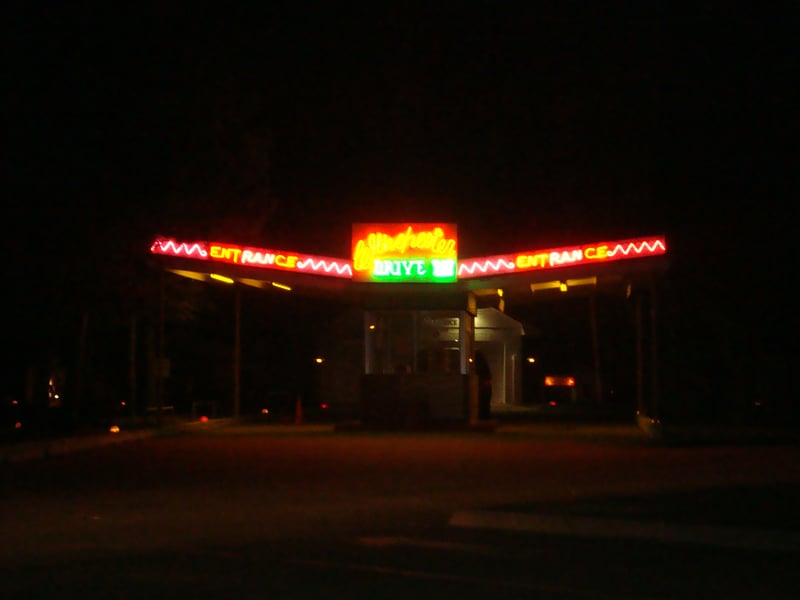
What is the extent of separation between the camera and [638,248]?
30625 millimetres

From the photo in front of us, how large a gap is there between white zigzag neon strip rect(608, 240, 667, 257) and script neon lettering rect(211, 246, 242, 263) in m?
10.2

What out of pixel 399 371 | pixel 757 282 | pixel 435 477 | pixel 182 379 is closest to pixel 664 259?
pixel 757 282

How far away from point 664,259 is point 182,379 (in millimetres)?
24928

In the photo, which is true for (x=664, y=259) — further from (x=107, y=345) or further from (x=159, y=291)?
(x=107, y=345)

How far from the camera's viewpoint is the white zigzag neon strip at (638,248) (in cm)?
3045

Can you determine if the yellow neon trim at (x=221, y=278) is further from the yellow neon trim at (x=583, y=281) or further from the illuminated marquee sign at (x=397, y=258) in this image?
the yellow neon trim at (x=583, y=281)

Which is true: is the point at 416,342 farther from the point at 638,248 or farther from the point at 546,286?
the point at 638,248

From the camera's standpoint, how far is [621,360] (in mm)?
64562

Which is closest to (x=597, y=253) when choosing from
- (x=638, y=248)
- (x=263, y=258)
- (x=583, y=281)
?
(x=638, y=248)

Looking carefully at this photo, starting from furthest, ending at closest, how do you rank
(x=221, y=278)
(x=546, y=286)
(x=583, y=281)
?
1. (x=546, y=286)
2. (x=221, y=278)
3. (x=583, y=281)

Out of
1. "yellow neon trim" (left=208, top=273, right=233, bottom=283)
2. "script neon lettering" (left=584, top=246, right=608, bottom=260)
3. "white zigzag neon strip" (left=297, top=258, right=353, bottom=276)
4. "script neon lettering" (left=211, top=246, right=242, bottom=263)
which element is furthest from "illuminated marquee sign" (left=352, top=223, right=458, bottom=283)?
"yellow neon trim" (left=208, top=273, right=233, bottom=283)

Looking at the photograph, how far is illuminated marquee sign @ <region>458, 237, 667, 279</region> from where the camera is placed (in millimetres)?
30578

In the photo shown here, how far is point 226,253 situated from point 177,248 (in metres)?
1.62

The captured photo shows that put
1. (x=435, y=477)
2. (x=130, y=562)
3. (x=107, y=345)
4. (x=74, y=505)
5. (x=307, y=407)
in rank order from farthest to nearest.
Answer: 1. (x=307, y=407)
2. (x=107, y=345)
3. (x=435, y=477)
4. (x=74, y=505)
5. (x=130, y=562)
